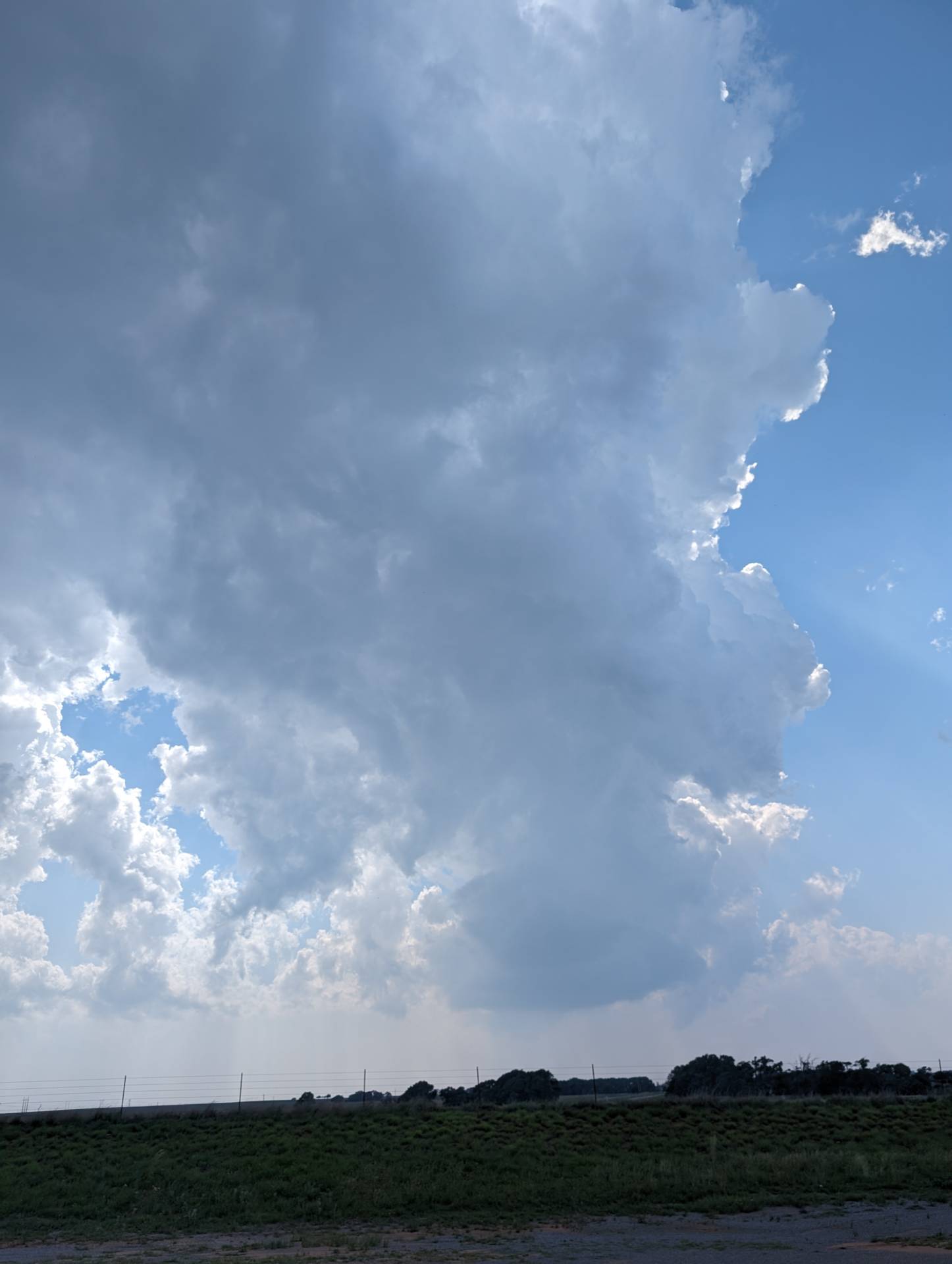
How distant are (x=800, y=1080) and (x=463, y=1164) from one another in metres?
45.7

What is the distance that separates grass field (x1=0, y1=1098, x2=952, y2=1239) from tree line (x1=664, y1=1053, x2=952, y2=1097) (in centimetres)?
1759

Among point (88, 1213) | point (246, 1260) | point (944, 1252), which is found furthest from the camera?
point (88, 1213)

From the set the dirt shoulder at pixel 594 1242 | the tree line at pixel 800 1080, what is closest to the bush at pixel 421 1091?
the tree line at pixel 800 1080

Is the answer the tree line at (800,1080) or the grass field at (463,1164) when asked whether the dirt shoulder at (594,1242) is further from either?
the tree line at (800,1080)

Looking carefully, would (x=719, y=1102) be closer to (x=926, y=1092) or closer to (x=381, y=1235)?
(x=926, y=1092)

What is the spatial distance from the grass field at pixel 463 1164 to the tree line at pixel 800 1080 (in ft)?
57.7

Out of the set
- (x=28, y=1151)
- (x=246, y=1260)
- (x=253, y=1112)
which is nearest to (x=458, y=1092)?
(x=253, y=1112)

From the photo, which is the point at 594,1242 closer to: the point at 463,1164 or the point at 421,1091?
the point at 463,1164

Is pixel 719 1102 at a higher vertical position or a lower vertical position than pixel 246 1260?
higher

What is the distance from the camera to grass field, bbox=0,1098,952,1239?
34125 mm

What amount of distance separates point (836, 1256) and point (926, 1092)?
48.0m

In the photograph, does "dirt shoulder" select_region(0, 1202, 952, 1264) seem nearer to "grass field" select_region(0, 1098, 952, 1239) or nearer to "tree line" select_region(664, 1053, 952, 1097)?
"grass field" select_region(0, 1098, 952, 1239)

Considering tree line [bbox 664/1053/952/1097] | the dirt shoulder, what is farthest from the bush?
the dirt shoulder

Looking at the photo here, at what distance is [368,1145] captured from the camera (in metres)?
46.1
